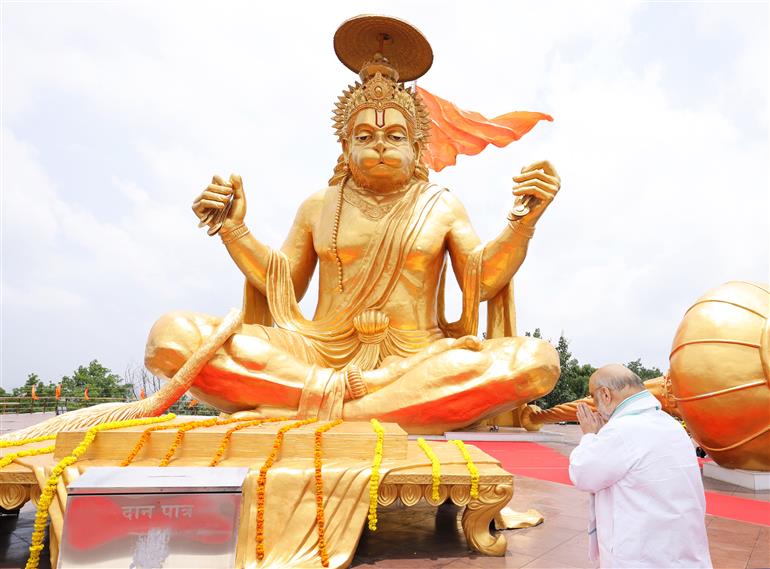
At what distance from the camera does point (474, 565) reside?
217 cm

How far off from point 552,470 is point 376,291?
235 cm

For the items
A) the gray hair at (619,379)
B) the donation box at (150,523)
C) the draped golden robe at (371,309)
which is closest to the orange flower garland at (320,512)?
the donation box at (150,523)

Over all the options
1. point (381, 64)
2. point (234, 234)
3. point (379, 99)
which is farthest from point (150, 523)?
point (381, 64)

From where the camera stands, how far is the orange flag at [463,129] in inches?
302

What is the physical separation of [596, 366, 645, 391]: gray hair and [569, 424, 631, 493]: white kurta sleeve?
0.45ft

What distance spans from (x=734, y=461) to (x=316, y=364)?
3434 mm

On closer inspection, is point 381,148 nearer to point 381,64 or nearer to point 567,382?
point 381,64

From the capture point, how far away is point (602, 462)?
1.55 meters

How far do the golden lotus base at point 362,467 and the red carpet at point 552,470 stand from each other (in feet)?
5.27

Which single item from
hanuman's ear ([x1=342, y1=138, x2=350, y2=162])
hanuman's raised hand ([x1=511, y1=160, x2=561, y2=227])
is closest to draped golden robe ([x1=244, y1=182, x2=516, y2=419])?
hanuman's ear ([x1=342, y1=138, x2=350, y2=162])

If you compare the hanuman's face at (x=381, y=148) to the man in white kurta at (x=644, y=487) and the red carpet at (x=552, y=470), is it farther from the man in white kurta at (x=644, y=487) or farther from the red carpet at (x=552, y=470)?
the man in white kurta at (x=644, y=487)

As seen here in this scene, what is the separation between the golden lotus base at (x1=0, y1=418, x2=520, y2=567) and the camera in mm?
2223

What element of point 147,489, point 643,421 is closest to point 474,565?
point 643,421

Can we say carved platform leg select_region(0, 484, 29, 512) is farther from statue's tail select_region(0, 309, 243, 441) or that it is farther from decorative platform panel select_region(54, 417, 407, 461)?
statue's tail select_region(0, 309, 243, 441)
